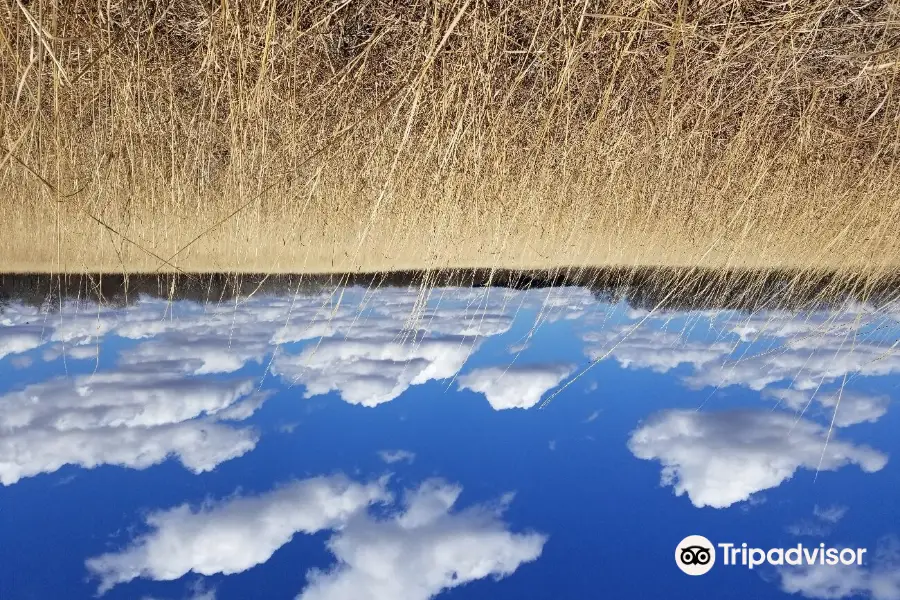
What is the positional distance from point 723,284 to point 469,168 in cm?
234

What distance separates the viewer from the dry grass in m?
1.22

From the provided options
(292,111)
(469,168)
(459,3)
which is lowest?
(469,168)

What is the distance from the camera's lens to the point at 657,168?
7.93 ft

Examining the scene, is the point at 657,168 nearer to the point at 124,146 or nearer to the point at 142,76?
the point at 142,76

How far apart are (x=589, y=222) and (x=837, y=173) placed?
1072 millimetres

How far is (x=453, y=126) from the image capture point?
154 centimetres

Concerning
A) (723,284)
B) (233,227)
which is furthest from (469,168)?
(723,284)

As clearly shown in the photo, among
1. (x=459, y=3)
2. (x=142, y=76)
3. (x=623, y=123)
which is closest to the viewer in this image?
(x=459, y=3)

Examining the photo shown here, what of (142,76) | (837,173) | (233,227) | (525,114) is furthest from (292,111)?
(837,173)

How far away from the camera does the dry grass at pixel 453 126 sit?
48.1 inches

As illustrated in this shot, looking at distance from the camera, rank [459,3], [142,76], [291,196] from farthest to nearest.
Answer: [291,196], [142,76], [459,3]

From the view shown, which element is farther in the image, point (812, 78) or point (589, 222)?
point (589, 222)

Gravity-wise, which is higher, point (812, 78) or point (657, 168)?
point (812, 78)

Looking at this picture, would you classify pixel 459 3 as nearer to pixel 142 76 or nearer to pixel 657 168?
pixel 142 76
